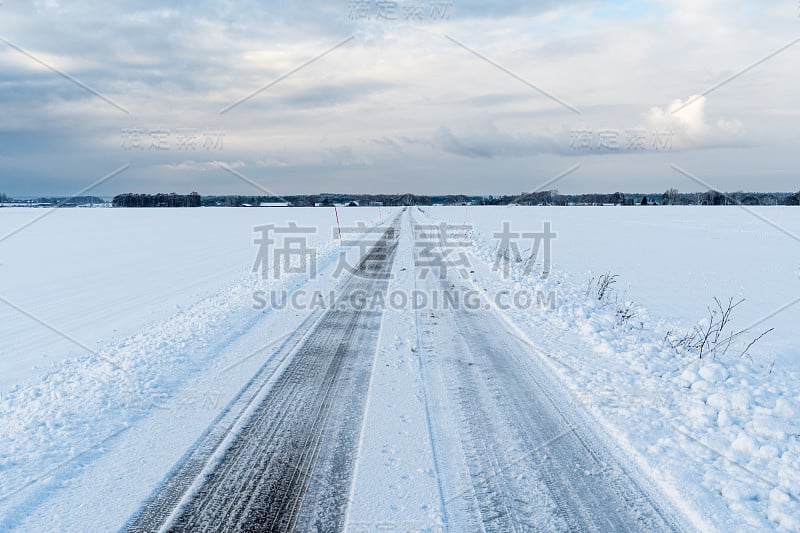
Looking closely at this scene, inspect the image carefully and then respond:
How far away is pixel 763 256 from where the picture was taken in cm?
2170

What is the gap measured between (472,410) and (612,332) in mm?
3803

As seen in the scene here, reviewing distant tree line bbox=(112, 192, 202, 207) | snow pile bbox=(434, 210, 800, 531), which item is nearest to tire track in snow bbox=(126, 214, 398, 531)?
snow pile bbox=(434, 210, 800, 531)

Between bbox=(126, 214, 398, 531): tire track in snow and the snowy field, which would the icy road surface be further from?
the snowy field

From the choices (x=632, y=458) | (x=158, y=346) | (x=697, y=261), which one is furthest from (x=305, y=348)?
(x=697, y=261)

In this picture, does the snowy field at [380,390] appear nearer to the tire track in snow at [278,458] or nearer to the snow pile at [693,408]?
the snow pile at [693,408]

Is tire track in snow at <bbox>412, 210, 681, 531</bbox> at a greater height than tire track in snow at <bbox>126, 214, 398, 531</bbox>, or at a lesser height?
lesser

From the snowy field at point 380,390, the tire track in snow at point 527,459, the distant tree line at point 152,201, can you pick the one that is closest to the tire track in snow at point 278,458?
the snowy field at point 380,390

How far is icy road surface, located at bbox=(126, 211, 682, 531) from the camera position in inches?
134

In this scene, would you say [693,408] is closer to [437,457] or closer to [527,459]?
[527,459]

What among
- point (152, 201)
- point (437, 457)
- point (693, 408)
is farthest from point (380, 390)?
point (152, 201)

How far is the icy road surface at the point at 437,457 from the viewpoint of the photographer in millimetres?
3412

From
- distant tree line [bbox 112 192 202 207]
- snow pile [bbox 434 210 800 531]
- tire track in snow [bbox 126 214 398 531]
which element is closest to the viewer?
tire track in snow [bbox 126 214 398 531]

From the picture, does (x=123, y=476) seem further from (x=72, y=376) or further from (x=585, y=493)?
(x=585, y=493)

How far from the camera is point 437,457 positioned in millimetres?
4129
